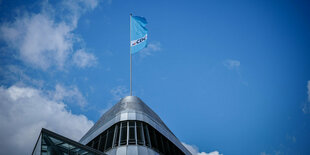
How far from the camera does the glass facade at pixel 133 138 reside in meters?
25.9

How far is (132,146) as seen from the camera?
2458 centimetres

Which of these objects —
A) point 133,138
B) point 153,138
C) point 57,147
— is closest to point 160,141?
point 153,138

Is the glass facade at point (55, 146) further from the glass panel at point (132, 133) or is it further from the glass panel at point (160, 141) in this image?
the glass panel at point (160, 141)

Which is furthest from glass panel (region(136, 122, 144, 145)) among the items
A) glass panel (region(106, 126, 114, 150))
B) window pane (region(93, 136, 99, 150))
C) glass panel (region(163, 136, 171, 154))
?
window pane (region(93, 136, 99, 150))

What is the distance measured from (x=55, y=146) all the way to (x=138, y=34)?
25215 mm

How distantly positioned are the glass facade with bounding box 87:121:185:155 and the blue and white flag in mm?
14299

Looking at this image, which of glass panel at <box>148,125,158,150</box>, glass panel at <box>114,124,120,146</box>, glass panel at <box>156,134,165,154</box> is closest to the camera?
glass panel at <box>114,124,120,146</box>

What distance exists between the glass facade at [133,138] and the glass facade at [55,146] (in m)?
6.62

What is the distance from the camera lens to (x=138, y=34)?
40.4 meters

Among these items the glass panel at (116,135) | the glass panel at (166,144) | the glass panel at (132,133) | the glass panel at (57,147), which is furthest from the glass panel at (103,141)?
the glass panel at (57,147)

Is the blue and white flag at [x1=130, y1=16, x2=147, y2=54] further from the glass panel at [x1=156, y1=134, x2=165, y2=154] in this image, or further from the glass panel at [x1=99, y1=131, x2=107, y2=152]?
the glass panel at [x1=156, y1=134, x2=165, y2=154]

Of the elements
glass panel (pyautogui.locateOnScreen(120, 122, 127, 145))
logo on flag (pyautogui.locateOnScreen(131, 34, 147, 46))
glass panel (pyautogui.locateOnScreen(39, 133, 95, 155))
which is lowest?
glass panel (pyautogui.locateOnScreen(39, 133, 95, 155))

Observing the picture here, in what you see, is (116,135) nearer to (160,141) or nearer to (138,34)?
(160,141)

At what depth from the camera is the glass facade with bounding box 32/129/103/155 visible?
17297 millimetres
